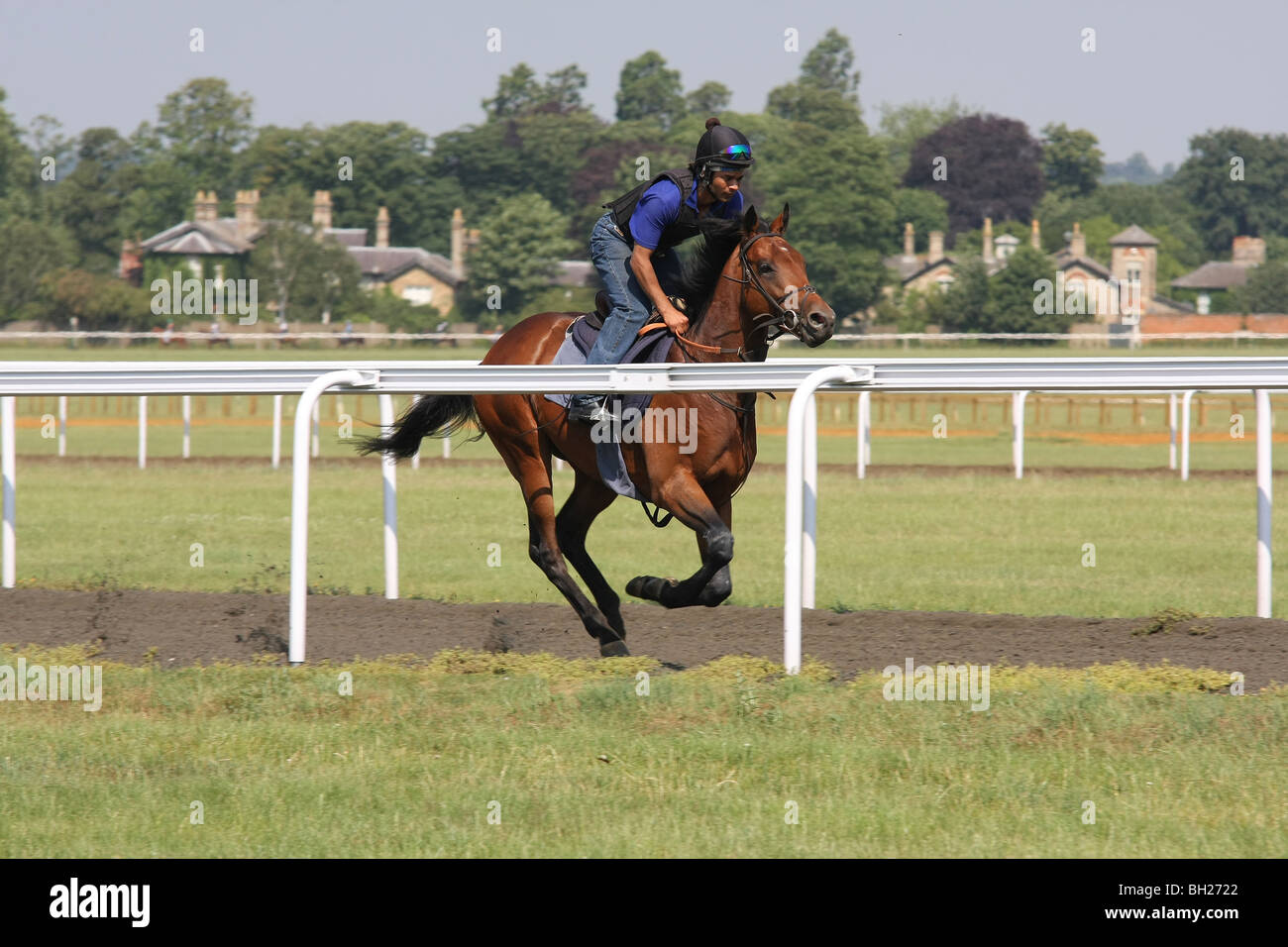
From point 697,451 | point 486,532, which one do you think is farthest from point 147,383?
point 486,532

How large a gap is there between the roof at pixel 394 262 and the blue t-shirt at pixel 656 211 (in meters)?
70.1

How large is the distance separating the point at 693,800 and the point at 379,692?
161 centimetres

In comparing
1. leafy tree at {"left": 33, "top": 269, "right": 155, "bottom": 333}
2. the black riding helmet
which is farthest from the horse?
leafy tree at {"left": 33, "top": 269, "right": 155, "bottom": 333}

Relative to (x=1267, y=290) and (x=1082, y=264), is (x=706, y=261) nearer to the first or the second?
(x=1267, y=290)

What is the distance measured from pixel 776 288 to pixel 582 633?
1778 mm

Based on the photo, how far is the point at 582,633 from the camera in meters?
7.16

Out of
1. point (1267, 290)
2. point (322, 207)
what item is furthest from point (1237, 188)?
point (322, 207)

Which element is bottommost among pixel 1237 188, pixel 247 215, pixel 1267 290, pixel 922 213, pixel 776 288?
pixel 776 288

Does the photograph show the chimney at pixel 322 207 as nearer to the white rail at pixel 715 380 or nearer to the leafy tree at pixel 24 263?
the leafy tree at pixel 24 263

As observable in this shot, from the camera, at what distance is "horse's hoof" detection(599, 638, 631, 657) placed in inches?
260

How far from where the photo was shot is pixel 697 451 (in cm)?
641

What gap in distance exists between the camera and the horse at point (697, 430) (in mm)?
6277
